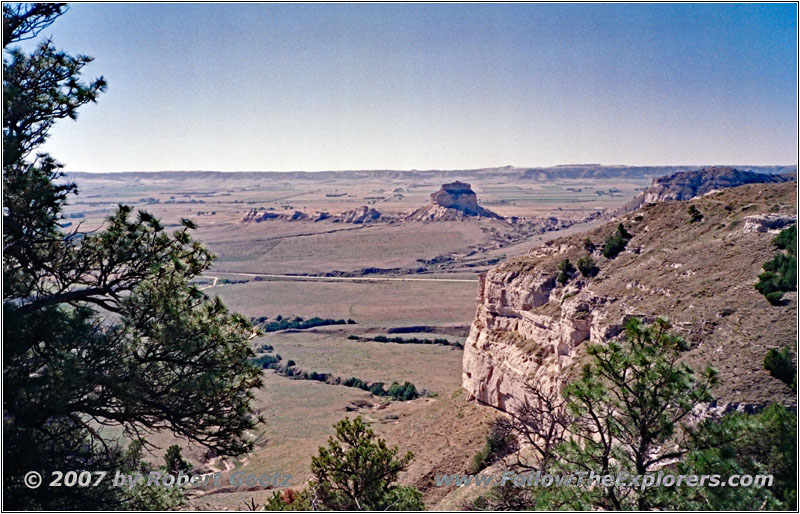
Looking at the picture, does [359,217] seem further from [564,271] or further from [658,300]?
[658,300]

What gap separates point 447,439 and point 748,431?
19175mm

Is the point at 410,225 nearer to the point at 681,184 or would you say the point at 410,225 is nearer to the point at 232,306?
the point at 681,184

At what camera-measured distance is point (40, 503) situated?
389 inches

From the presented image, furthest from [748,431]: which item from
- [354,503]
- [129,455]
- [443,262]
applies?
[443,262]

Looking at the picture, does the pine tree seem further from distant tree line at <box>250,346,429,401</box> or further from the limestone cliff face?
distant tree line at <box>250,346,429,401</box>

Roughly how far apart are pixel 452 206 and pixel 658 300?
6192 inches

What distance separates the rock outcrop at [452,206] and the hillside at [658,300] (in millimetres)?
138212

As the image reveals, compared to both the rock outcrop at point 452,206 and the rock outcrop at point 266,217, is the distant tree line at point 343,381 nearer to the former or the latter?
the rock outcrop at point 452,206

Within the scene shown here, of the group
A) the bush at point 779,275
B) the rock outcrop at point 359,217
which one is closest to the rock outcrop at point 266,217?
the rock outcrop at point 359,217

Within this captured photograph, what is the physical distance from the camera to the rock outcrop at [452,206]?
17438cm

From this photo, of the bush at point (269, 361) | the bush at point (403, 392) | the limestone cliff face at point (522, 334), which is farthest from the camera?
the bush at point (269, 361)

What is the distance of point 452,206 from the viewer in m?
180

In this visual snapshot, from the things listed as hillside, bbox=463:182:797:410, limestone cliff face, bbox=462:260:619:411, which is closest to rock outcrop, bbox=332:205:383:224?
hillside, bbox=463:182:797:410

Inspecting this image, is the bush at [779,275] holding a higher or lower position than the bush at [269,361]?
higher
